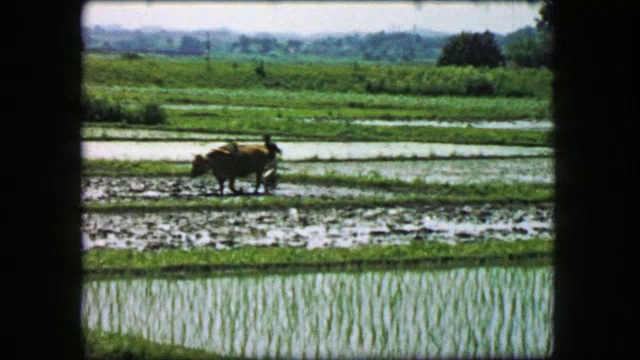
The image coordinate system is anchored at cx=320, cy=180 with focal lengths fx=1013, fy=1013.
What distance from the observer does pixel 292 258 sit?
4.61 m

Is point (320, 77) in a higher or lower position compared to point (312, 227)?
higher

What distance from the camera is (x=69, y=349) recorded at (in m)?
2.55

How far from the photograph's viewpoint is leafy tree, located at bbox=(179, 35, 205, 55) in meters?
8.00

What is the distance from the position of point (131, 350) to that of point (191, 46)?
538cm

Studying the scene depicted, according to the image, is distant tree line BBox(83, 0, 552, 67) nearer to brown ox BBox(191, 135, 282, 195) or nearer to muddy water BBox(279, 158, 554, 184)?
muddy water BBox(279, 158, 554, 184)

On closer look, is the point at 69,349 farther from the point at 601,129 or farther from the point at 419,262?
the point at 419,262

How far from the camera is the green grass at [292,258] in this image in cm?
441

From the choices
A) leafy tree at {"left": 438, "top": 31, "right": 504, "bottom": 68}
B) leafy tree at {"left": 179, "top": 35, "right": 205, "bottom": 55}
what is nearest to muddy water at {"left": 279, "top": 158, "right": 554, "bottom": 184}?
leafy tree at {"left": 438, "top": 31, "right": 504, "bottom": 68}

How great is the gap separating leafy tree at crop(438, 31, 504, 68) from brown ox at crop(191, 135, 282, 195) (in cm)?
165

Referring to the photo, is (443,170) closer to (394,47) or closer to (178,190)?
(394,47)

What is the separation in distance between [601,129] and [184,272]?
82.9 inches

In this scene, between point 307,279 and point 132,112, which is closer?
point 307,279

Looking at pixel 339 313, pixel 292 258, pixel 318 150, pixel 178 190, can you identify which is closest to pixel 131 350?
pixel 339 313

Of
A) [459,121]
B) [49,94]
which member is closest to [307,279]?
[49,94]
